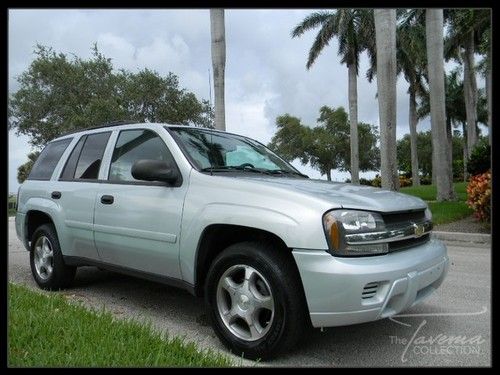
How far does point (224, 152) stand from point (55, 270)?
2.32 meters

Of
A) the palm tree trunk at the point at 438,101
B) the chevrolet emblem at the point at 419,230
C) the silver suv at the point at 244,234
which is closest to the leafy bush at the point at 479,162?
the palm tree trunk at the point at 438,101

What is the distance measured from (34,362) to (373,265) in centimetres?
223

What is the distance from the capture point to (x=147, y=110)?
18766mm

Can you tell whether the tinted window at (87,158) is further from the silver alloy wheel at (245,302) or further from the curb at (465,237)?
the curb at (465,237)

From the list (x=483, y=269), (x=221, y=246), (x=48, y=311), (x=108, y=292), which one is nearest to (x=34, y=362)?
(x=48, y=311)

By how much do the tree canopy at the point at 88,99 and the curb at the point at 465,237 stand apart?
10.2 meters

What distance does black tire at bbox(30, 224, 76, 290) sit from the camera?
4789 millimetres

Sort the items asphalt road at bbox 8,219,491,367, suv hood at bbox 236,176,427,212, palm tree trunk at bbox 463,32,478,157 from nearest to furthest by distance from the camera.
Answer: suv hood at bbox 236,176,427,212, asphalt road at bbox 8,219,491,367, palm tree trunk at bbox 463,32,478,157

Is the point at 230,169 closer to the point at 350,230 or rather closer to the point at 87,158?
the point at 350,230

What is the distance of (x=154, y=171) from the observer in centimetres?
348

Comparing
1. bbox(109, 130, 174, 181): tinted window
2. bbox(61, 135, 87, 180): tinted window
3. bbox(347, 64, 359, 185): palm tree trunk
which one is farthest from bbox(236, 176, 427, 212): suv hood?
bbox(347, 64, 359, 185): palm tree trunk

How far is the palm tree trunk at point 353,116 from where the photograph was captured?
21.9 meters

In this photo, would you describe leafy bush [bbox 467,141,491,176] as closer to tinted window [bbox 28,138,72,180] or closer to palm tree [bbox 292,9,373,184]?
tinted window [bbox 28,138,72,180]

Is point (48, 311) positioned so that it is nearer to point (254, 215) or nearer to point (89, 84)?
point (254, 215)
